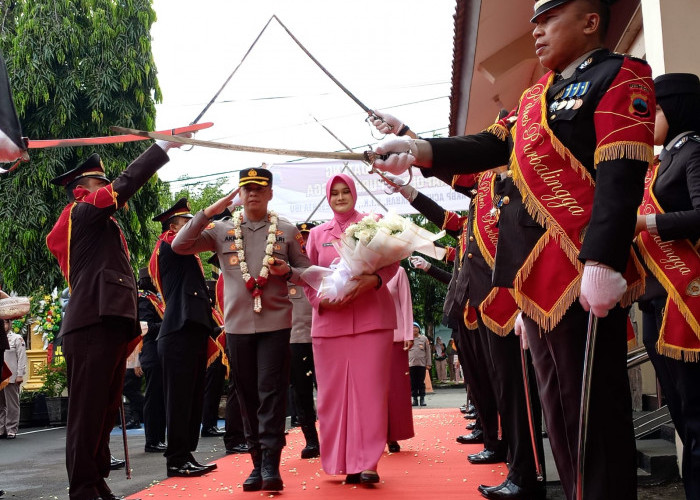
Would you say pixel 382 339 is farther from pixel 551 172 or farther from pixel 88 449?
pixel 551 172

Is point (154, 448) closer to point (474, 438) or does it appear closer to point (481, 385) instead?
point (474, 438)

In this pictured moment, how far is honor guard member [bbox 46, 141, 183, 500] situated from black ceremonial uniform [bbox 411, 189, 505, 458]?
203cm

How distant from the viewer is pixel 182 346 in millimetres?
6609

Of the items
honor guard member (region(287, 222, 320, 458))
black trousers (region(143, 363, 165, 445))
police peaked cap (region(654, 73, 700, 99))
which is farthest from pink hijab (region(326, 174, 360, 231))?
black trousers (region(143, 363, 165, 445))

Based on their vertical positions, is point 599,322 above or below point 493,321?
below

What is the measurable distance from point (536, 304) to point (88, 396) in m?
Result: 2.93

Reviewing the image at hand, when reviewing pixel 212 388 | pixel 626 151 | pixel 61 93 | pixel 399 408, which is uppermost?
pixel 61 93

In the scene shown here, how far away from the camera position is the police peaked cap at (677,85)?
389 cm

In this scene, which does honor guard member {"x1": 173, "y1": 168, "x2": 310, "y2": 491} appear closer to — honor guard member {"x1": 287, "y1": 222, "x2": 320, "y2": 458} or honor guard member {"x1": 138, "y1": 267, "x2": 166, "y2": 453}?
honor guard member {"x1": 287, "y1": 222, "x2": 320, "y2": 458}

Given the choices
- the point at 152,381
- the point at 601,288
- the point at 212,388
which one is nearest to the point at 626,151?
the point at 601,288

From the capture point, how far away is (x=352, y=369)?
18.6ft

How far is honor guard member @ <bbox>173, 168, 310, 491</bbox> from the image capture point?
5.43m

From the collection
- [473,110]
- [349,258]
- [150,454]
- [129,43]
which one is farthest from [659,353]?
[129,43]

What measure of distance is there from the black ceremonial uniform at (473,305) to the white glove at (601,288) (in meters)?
2.48
